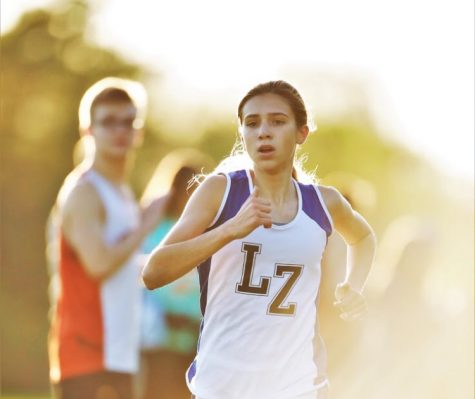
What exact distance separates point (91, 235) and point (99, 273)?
222 millimetres

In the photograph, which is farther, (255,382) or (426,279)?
(426,279)

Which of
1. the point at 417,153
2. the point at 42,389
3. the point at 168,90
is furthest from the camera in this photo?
the point at 417,153

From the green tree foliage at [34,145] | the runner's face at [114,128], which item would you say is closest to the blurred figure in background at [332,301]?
the runner's face at [114,128]

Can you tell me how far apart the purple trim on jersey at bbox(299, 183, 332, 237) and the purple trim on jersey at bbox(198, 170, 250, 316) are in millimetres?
288

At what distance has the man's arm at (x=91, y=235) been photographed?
27.7ft

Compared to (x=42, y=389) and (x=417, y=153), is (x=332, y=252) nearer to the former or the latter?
(x=42, y=389)

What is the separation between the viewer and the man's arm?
27.7ft

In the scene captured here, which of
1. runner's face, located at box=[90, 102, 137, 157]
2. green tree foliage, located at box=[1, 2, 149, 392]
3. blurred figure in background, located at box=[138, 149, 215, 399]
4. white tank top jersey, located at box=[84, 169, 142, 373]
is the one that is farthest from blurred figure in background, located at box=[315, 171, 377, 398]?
green tree foliage, located at box=[1, 2, 149, 392]

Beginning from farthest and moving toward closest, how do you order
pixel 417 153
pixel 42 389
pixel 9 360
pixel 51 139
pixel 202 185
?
pixel 417 153
pixel 51 139
pixel 9 360
pixel 42 389
pixel 202 185

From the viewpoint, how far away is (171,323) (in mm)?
A: 10016

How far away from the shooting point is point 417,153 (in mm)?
55938

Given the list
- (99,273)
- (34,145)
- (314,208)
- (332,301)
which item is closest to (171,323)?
(99,273)

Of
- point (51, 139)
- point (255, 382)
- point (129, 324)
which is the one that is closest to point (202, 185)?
point (255, 382)

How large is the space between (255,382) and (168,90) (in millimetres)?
43898
